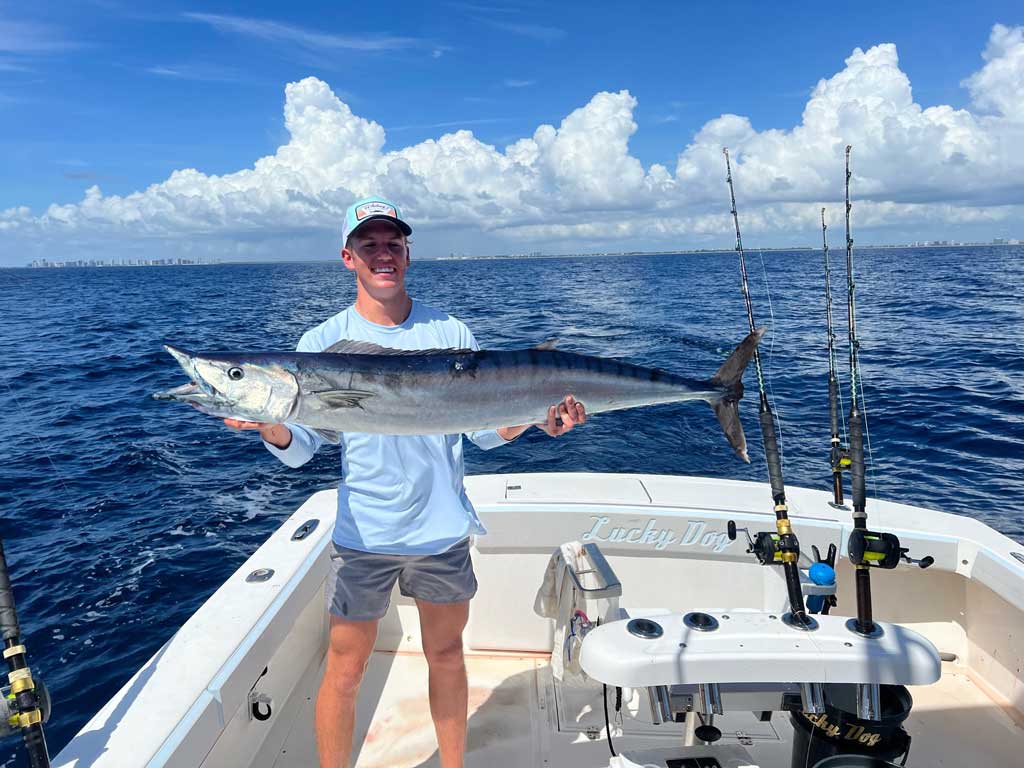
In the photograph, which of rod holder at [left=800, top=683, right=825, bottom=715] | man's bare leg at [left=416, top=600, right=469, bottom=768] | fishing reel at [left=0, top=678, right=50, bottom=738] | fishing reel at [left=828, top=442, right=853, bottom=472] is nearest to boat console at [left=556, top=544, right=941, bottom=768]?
rod holder at [left=800, top=683, right=825, bottom=715]

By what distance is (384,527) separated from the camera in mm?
2807

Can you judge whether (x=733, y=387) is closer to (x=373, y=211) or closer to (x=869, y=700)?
(x=869, y=700)

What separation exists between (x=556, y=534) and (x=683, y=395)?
1.39 m

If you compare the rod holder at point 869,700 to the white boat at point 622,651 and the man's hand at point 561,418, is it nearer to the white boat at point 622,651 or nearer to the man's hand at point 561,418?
the white boat at point 622,651

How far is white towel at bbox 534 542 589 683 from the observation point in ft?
11.9

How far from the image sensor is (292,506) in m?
9.61

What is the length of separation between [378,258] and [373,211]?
21 centimetres

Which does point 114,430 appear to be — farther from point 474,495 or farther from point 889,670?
point 889,670

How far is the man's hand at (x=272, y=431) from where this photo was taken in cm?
278

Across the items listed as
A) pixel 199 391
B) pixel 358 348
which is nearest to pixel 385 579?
pixel 358 348

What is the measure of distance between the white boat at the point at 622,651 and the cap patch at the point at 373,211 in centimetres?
198

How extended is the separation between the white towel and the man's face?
1941 millimetres

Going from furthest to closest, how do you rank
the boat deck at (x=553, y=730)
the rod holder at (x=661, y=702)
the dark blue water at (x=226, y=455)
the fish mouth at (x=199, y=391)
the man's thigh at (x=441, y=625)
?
the dark blue water at (x=226, y=455)
the boat deck at (x=553, y=730)
the man's thigh at (x=441, y=625)
the fish mouth at (x=199, y=391)
the rod holder at (x=661, y=702)

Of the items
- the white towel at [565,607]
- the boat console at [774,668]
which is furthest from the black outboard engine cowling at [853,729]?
the white towel at [565,607]
